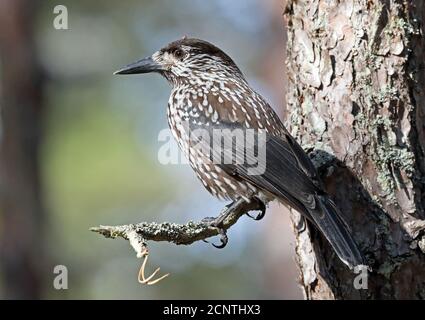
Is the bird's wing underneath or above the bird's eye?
underneath

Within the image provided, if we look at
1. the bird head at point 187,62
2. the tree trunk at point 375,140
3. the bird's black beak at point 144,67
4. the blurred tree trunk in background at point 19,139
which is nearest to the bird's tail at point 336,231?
the tree trunk at point 375,140

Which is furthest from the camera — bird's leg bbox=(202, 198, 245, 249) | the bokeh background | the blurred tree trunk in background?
the bokeh background

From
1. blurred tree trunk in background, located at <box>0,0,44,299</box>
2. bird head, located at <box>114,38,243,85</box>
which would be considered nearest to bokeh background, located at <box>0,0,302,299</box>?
blurred tree trunk in background, located at <box>0,0,44,299</box>

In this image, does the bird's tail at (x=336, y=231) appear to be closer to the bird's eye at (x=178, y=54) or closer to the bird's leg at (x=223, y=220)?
the bird's leg at (x=223, y=220)

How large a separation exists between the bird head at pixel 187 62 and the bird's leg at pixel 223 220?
1.24 m

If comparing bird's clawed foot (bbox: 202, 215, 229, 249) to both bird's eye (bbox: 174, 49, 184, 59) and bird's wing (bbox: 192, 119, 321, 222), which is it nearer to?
bird's wing (bbox: 192, 119, 321, 222)

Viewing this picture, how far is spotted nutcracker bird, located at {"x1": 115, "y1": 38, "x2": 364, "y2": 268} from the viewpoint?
5.09m

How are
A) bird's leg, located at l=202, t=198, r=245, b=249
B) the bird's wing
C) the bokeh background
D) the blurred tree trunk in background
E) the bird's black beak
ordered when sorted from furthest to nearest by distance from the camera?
1. the bokeh background
2. the blurred tree trunk in background
3. the bird's black beak
4. the bird's wing
5. bird's leg, located at l=202, t=198, r=245, b=249

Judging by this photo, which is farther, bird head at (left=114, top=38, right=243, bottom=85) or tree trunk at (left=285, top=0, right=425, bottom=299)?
bird head at (left=114, top=38, right=243, bottom=85)

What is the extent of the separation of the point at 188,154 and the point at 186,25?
7.87 m

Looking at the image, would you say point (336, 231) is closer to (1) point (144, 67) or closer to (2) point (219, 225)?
(2) point (219, 225)

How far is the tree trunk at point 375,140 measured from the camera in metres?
5.14

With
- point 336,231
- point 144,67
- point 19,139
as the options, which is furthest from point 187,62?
point 19,139

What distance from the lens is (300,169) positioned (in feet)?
17.2
